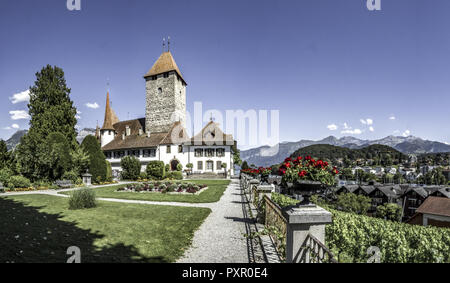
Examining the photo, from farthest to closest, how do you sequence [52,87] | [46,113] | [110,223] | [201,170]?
1. [201,170]
2. [52,87]
3. [46,113]
4. [110,223]

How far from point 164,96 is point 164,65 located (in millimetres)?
6053

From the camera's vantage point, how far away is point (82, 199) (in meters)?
9.64

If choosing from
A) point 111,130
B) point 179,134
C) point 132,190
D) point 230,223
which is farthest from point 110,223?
point 111,130

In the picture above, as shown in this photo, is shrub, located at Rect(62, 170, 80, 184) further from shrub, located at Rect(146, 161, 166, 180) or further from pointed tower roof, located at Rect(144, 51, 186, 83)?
pointed tower roof, located at Rect(144, 51, 186, 83)

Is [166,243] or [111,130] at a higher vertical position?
[111,130]

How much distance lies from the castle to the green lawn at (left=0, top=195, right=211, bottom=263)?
26.6 m

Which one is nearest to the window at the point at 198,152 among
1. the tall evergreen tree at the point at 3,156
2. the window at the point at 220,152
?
the window at the point at 220,152

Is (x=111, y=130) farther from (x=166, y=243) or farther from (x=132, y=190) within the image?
(x=166, y=243)

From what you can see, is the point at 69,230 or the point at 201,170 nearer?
the point at 69,230

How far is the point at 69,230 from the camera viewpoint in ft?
19.9

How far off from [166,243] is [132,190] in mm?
13126

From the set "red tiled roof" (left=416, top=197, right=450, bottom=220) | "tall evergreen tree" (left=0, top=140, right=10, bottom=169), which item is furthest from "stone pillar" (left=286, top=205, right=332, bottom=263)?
"red tiled roof" (left=416, top=197, right=450, bottom=220)

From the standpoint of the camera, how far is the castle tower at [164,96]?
124 ft

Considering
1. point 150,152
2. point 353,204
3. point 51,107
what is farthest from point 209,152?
point 353,204
